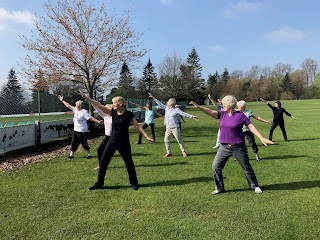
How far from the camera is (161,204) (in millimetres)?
5711

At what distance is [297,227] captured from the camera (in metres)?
4.64

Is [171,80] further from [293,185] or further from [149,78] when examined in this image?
[293,185]

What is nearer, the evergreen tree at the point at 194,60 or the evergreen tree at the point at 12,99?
the evergreen tree at the point at 12,99

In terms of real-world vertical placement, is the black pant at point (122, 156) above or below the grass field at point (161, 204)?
above

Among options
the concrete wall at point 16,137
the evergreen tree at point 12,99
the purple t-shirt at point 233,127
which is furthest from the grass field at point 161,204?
the evergreen tree at point 12,99

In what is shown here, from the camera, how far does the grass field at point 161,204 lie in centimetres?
457

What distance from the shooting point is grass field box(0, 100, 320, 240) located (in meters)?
4.57

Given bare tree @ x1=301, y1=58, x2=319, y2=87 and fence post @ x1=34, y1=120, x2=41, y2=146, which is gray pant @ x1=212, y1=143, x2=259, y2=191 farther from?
bare tree @ x1=301, y1=58, x2=319, y2=87

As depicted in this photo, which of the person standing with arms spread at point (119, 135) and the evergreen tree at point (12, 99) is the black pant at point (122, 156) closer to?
the person standing with arms spread at point (119, 135)

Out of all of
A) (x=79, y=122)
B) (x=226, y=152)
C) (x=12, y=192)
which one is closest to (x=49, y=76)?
(x=79, y=122)

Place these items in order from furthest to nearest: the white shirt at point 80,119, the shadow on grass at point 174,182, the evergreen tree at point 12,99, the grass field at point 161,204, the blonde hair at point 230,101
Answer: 1. the evergreen tree at point 12,99
2. the white shirt at point 80,119
3. the shadow on grass at point 174,182
4. the blonde hair at point 230,101
5. the grass field at point 161,204

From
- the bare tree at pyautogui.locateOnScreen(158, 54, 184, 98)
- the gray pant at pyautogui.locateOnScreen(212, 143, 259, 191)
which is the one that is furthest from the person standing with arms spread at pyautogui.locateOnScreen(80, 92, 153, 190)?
the bare tree at pyautogui.locateOnScreen(158, 54, 184, 98)

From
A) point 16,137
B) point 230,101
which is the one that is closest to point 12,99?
point 16,137

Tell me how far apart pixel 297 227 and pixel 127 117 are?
370 centimetres
